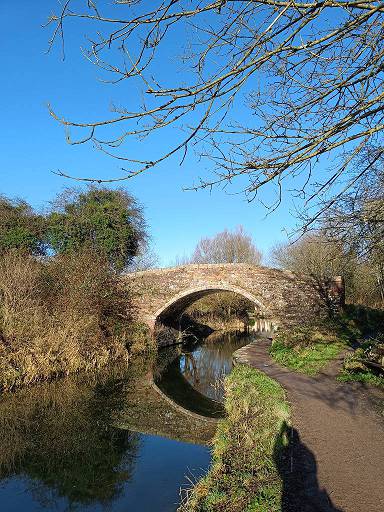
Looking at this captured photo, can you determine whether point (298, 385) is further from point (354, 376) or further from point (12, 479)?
point (12, 479)

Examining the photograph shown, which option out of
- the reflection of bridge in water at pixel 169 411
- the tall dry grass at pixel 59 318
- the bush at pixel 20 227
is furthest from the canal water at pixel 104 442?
the bush at pixel 20 227

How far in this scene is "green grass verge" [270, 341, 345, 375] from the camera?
33.9 ft

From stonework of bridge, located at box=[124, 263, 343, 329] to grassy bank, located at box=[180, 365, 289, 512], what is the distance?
880cm

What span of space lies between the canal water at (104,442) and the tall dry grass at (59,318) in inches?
23.3

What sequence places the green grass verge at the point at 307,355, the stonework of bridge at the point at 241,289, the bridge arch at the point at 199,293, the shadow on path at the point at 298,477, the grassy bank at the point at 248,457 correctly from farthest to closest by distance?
the bridge arch at the point at 199,293 < the stonework of bridge at the point at 241,289 < the green grass verge at the point at 307,355 < the grassy bank at the point at 248,457 < the shadow on path at the point at 298,477

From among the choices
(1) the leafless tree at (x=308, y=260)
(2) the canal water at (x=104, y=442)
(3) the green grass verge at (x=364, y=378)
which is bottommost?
(2) the canal water at (x=104, y=442)

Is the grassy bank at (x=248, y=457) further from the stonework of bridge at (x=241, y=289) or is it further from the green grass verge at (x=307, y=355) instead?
the stonework of bridge at (x=241, y=289)

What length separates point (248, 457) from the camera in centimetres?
535

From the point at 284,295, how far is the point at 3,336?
10565 mm

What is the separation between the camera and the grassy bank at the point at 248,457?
4262 millimetres

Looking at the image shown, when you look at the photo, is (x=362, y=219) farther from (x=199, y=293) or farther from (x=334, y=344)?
(x=199, y=293)

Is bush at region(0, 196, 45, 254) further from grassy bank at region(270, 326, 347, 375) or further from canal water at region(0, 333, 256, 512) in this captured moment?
grassy bank at region(270, 326, 347, 375)

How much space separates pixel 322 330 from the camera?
1455 centimetres

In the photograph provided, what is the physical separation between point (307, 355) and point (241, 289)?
19.7ft
